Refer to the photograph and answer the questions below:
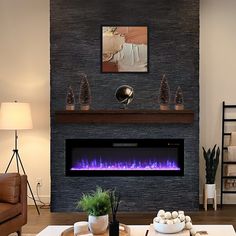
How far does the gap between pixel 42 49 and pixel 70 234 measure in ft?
10.9

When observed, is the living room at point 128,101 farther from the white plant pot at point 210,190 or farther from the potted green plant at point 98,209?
the potted green plant at point 98,209

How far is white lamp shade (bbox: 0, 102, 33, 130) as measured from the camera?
500 cm

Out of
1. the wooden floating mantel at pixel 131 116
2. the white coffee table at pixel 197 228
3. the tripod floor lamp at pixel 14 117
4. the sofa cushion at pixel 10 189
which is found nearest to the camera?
the white coffee table at pixel 197 228

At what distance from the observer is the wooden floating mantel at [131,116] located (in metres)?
5.12

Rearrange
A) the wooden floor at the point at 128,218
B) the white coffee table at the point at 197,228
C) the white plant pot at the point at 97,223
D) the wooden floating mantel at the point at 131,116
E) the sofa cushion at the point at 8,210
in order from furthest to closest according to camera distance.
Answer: the wooden floating mantel at the point at 131,116 < the wooden floor at the point at 128,218 < the sofa cushion at the point at 8,210 < the white coffee table at the point at 197,228 < the white plant pot at the point at 97,223

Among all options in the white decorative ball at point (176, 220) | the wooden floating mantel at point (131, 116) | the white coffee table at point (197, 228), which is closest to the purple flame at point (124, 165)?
the wooden floating mantel at point (131, 116)

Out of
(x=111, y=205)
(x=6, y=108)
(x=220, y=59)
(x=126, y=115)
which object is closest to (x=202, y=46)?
(x=220, y=59)

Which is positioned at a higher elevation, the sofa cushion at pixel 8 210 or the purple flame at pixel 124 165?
the purple flame at pixel 124 165

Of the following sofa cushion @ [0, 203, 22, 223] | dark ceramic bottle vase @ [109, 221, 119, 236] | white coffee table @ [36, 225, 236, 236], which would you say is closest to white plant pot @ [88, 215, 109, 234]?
dark ceramic bottle vase @ [109, 221, 119, 236]

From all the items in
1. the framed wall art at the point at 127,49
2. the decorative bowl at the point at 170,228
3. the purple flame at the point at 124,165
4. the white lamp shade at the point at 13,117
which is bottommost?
the decorative bowl at the point at 170,228

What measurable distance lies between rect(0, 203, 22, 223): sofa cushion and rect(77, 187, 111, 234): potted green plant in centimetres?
114

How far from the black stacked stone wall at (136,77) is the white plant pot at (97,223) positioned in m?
2.34

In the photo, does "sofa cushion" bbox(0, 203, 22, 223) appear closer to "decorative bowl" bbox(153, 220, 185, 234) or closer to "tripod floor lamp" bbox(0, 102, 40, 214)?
"tripod floor lamp" bbox(0, 102, 40, 214)

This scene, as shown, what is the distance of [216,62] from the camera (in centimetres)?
561
